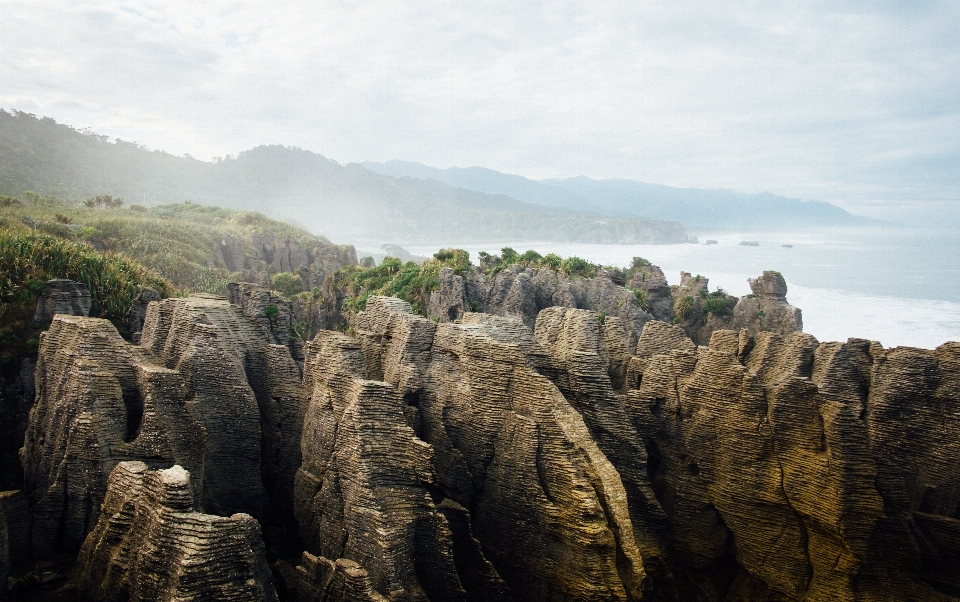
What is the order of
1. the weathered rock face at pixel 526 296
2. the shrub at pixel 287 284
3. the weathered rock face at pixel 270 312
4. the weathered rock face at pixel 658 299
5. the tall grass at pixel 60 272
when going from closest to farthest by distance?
the tall grass at pixel 60 272 < the weathered rock face at pixel 270 312 < the weathered rock face at pixel 526 296 < the weathered rock face at pixel 658 299 < the shrub at pixel 287 284

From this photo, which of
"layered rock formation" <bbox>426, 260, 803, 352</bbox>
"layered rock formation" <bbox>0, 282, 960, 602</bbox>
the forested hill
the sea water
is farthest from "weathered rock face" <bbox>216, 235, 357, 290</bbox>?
the forested hill

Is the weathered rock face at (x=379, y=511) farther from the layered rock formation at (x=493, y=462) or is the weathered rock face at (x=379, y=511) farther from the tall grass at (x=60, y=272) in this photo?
the tall grass at (x=60, y=272)

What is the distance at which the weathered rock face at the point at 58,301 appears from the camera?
48.5ft

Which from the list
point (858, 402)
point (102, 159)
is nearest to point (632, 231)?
point (102, 159)

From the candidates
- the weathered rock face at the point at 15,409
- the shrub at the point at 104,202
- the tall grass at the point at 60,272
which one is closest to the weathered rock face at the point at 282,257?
the shrub at the point at 104,202

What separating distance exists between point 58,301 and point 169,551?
9.96 m

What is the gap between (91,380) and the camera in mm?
10609

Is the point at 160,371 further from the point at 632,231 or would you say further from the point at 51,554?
the point at 632,231

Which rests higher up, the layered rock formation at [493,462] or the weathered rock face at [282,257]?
the weathered rock face at [282,257]

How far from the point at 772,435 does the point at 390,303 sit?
834cm

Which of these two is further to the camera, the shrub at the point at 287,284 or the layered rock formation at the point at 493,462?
the shrub at the point at 287,284

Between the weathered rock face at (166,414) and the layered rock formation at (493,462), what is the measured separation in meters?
0.04

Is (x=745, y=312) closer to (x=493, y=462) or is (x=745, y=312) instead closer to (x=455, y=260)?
(x=455, y=260)

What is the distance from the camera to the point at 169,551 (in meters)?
7.68
